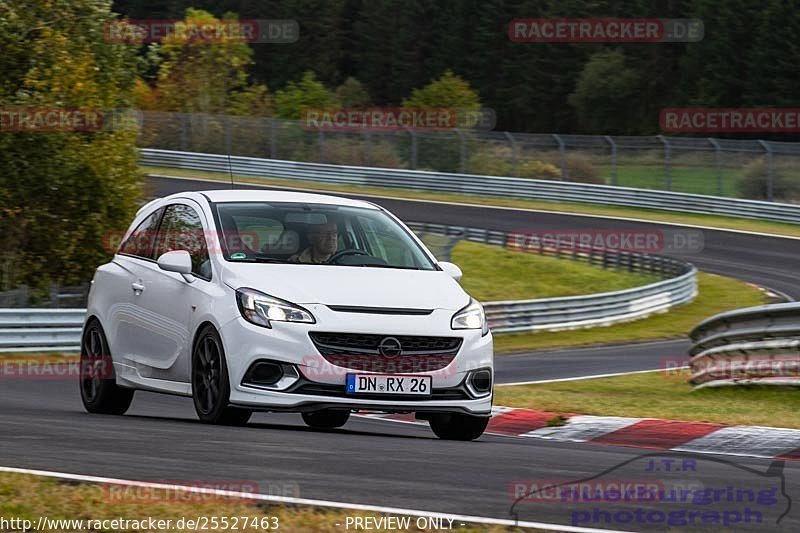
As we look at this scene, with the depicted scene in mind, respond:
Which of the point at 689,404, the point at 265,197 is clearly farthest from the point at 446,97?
the point at 265,197

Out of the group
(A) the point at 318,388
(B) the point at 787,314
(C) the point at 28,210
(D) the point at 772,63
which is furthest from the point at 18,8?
(D) the point at 772,63

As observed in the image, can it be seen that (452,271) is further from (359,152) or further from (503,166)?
(359,152)

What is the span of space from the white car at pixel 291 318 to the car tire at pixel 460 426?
10 millimetres

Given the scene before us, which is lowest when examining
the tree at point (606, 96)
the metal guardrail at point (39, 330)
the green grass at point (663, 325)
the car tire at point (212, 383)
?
the tree at point (606, 96)

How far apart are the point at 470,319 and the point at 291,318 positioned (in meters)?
1.23

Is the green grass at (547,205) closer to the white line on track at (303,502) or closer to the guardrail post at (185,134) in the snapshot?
the guardrail post at (185,134)

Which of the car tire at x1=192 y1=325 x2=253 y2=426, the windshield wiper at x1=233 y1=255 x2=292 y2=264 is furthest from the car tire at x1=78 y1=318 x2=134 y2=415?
the windshield wiper at x1=233 y1=255 x2=292 y2=264

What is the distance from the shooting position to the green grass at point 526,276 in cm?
3475

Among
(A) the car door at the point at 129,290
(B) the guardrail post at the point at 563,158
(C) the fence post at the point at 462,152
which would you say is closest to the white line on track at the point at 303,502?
(A) the car door at the point at 129,290

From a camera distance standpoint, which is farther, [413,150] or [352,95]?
[352,95]

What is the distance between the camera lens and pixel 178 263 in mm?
9461

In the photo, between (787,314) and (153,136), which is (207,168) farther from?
(787,314)

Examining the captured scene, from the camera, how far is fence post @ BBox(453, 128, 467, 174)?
→ 49125mm

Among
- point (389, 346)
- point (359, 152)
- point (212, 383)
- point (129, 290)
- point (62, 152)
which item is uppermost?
point (389, 346)
